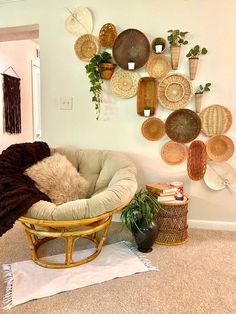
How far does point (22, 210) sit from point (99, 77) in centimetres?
150

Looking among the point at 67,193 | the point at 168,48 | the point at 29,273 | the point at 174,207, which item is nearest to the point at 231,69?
the point at 168,48

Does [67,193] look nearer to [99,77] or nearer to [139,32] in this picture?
[99,77]

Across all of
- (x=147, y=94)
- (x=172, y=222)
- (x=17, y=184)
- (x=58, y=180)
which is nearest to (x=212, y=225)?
(x=172, y=222)

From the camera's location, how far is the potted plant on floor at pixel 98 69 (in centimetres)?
247

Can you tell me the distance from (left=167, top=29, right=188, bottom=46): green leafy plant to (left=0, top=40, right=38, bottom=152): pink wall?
2.82 m

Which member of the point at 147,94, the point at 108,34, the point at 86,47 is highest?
the point at 108,34

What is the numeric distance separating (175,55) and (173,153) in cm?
90

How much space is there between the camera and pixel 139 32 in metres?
2.44

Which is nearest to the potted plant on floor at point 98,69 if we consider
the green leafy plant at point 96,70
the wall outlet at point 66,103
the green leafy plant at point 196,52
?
the green leafy plant at point 96,70

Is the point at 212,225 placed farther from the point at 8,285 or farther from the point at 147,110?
the point at 8,285

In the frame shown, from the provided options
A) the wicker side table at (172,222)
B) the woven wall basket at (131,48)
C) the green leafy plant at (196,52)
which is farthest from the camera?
the woven wall basket at (131,48)

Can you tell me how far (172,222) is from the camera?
2.25m

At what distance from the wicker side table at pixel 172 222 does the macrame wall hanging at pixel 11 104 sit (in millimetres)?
3034

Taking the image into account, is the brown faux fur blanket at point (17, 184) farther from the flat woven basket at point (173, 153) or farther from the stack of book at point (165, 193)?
the flat woven basket at point (173, 153)
